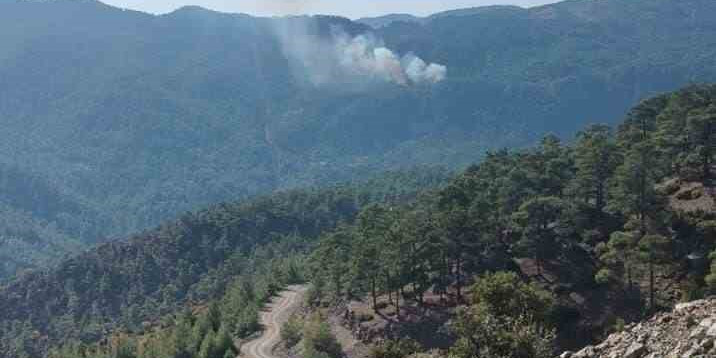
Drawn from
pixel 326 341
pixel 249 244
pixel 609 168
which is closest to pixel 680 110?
pixel 609 168

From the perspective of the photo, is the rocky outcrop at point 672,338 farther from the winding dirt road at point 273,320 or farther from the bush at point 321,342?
the winding dirt road at point 273,320

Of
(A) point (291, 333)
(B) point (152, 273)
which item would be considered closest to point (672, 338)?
(A) point (291, 333)

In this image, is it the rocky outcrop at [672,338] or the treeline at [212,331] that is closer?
the rocky outcrop at [672,338]

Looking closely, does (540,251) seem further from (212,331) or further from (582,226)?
(212,331)

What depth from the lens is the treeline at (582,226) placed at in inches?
2082

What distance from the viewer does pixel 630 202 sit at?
54312mm

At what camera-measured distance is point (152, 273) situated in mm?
164375

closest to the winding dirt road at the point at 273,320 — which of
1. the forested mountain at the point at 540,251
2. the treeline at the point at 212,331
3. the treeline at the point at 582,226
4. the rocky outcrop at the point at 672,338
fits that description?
the treeline at the point at 212,331

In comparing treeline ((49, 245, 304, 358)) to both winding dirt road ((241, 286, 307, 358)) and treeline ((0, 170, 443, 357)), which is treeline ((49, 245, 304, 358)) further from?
treeline ((0, 170, 443, 357))

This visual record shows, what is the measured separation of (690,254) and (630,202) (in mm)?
5220

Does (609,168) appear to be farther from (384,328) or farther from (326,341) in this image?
(326,341)

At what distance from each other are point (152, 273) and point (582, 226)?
121545 millimetres

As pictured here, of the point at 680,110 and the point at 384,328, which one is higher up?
the point at 680,110

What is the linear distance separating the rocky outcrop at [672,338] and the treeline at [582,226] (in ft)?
77.8
